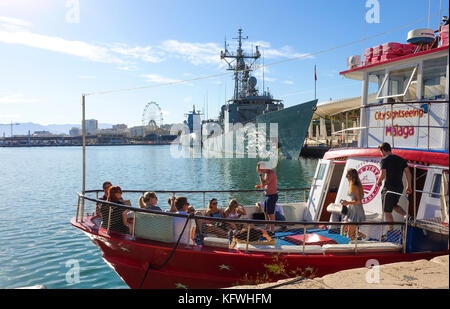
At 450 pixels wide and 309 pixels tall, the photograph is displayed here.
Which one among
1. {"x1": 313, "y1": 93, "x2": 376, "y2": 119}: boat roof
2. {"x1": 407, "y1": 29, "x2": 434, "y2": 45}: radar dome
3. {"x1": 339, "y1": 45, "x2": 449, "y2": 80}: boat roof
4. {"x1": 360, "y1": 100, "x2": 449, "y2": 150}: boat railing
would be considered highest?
{"x1": 313, "y1": 93, "x2": 376, "y2": 119}: boat roof

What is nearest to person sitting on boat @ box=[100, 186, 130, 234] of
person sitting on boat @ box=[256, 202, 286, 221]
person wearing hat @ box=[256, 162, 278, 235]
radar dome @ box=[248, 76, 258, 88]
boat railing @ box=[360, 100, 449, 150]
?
person wearing hat @ box=[256, 162, 278, 235]

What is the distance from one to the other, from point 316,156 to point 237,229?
46.8 meters

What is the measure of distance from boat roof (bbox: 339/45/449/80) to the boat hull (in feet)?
13.5

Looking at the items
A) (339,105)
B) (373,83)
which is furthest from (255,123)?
(373,83)

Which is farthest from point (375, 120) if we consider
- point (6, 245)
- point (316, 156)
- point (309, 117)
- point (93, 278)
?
point (316, 156)

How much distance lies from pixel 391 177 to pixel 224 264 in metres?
3.47

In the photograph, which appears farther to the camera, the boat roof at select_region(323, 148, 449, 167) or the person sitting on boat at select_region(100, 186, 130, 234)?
the person sitting on boat at select_region(100, 186, 130, 234)

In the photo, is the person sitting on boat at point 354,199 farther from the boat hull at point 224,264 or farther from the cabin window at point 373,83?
the cabin window at point 373,83

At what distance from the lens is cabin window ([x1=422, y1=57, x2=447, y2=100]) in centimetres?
777

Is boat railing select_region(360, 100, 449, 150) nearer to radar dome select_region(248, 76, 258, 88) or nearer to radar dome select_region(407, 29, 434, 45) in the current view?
radar dome select_region(407, 29, 434, 45)

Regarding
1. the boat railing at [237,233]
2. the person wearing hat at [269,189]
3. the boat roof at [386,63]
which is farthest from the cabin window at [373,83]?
the boat railing at [237,233]

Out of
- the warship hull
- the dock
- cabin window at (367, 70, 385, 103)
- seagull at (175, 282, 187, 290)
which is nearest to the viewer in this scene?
the dock

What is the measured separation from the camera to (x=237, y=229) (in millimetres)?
7434
